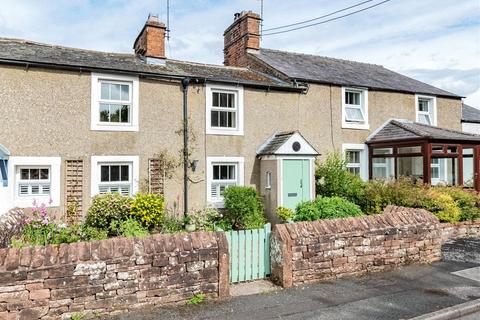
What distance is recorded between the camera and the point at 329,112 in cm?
1474

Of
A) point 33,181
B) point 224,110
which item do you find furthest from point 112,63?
point 33,181

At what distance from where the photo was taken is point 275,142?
1297cm

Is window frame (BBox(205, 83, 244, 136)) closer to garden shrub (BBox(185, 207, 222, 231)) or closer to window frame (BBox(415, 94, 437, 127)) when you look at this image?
garden shrub (BBox(185, 207, 222, 231))

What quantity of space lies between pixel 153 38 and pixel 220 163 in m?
5.35

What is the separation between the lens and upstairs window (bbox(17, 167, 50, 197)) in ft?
33.0

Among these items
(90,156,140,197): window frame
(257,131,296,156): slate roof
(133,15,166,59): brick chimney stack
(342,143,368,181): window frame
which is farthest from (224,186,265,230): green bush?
(133,15,166,59): brick chimney stack

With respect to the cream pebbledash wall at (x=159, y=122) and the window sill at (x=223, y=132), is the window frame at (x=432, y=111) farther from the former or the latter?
the window sill at (x=223, y=132)

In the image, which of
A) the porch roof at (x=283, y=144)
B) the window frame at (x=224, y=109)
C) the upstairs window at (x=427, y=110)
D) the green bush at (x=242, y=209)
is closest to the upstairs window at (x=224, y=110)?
the window frame at (x=224, y=109)

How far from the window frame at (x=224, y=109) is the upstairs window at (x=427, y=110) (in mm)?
9566

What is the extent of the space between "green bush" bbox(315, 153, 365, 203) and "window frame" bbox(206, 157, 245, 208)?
298cm

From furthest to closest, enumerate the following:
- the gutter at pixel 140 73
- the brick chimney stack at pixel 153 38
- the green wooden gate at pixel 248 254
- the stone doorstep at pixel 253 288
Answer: the brick chimney stack at pixel 153 38 < the gutter at pixel 140 73 < the green wooden gate at pixel 248 254 < the stone doorstep at pixel 253 288

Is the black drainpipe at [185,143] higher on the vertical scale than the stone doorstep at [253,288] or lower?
higher

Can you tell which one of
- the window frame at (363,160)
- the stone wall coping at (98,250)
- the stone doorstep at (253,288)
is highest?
the window frame at (363,160)

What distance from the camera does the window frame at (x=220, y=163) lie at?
12422 mm
